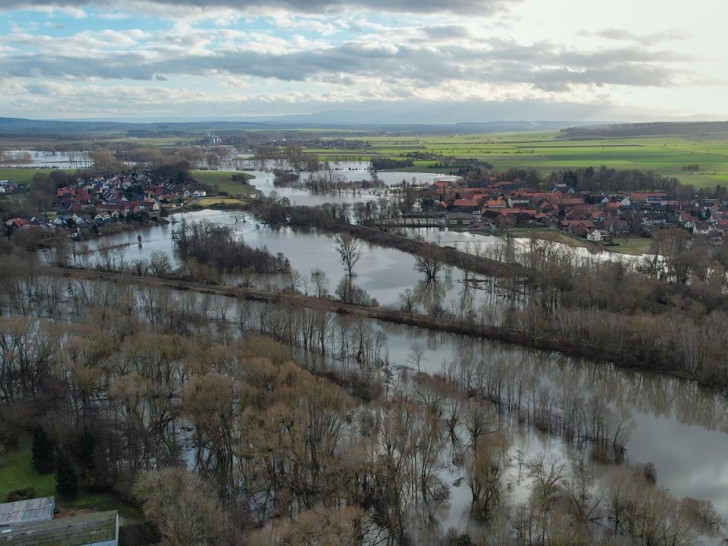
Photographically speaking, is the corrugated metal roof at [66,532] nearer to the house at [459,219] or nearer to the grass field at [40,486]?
the grass field at [40,486]

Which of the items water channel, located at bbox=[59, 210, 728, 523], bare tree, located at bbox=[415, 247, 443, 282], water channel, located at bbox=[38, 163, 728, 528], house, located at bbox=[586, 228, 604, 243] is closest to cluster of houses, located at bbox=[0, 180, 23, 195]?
water channel, located at bbox=[38, 163, 728, 528]

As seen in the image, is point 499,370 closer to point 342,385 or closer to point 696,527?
point 342,385

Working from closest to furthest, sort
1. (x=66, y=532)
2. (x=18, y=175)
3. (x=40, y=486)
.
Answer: (x=66, y=532) → (x=40, y=486) → (x=18, y=175)

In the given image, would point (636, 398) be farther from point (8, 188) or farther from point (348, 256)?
point (8, 188)

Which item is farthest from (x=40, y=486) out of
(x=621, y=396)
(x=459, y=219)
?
(x=459, y=219)

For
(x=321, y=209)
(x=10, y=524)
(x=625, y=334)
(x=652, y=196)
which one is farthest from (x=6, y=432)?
(x=652, y=196)

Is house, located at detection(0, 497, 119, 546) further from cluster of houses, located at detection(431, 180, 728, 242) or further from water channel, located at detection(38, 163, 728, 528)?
cluster of houses, located at detection(431, 180, 728, 242)

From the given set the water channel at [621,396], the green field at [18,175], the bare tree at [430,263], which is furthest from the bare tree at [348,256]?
the green field at [18,175]
